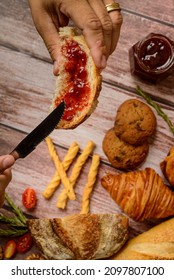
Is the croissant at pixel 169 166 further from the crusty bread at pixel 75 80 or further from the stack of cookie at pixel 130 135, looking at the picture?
the crusty bread at pixel 75 80

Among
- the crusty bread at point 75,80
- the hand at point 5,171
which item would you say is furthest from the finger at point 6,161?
the crusty bread at point 75,80

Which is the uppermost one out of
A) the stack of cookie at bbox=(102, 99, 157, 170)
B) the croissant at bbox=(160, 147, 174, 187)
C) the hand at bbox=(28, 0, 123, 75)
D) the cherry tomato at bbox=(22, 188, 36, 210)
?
the hand at bbox=(28, 0, 123, 75)

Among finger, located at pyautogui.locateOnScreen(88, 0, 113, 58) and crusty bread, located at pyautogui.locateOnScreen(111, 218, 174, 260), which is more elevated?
finger, located at pyautogui.locateOnScreen(88, 0, 113, 58)

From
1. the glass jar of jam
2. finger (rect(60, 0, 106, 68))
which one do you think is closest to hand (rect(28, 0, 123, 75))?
A: finger (rect(60, 0, 106, 68))

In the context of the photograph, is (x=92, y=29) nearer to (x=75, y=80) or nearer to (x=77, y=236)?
(x=75, y=80)

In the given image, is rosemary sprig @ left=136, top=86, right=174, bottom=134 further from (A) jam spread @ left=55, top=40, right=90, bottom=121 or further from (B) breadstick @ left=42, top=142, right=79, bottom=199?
(A) jam spread @ left=55, top=40, right=90, bottom=121
